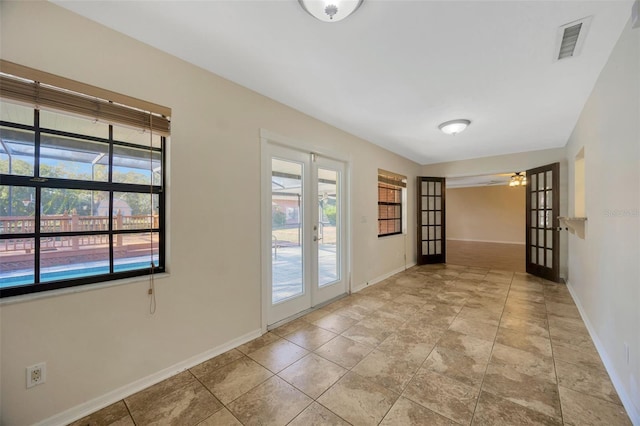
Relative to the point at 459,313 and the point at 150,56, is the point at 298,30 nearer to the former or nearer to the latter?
the point at 150,56

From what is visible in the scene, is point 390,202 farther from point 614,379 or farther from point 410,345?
point 614,379

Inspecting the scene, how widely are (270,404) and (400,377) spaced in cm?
100

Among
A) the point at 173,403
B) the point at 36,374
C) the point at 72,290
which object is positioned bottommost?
the point at 173,403

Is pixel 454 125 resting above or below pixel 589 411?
above

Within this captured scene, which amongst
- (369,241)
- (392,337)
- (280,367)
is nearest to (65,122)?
(280,367)

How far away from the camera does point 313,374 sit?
6.52ft

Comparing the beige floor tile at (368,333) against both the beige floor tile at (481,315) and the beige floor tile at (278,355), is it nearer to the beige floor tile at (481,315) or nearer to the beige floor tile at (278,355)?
the beige floor tile at (278,355)

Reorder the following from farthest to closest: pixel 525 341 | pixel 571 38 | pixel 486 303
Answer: pixel 486 303 < pixel 525 341 < pixel 571 38

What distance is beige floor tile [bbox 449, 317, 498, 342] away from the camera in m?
2.58

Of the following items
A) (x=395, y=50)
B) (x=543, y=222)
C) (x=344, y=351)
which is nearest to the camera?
(x=395, y=50)

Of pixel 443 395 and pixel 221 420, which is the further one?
pixel 443 395

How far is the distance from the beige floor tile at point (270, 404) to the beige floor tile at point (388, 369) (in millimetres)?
546

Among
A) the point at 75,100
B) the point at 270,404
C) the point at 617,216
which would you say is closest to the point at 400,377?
the point at 270,404

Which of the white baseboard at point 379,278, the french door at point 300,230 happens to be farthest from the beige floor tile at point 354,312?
the white baseboard at point 379,278
